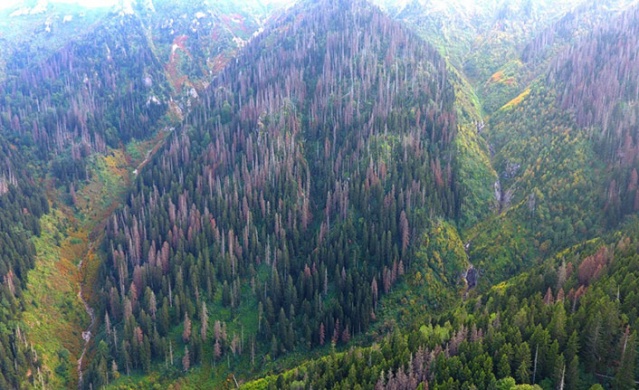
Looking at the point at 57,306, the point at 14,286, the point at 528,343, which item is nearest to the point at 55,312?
the point at 57,306

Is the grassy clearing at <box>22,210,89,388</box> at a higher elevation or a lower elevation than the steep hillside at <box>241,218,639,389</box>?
lower

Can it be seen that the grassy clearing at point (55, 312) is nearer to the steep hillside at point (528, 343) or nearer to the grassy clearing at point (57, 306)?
the grassy clearing at point (57, 306)

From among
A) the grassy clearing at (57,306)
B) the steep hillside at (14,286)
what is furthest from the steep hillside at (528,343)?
the steep hillside at (14,286)

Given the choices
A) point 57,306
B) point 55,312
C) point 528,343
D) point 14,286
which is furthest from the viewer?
point 57,306

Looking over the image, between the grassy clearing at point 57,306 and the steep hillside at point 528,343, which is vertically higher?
the steep hillside at point 528,343

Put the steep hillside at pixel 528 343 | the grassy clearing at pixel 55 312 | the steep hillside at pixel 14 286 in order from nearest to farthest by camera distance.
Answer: the steep hillside at pixel 528 343, the steep hillside at pixel 14 286, the grassy clearing at pixel 55 312

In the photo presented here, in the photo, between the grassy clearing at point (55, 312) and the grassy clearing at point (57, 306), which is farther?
the grassy clearing at point (57, 306)

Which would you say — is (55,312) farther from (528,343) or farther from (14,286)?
(528,343)

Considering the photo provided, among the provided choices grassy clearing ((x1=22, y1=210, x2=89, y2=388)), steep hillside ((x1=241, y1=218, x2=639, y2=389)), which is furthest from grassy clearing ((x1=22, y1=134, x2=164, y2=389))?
steep hillside ((x1=241, y1=218, x2=639, y2=389))

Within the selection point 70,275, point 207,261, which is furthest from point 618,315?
point 70,275

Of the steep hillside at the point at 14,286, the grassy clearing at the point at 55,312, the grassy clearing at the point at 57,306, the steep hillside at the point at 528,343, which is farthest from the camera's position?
the grassy clearing at the point at 57,306

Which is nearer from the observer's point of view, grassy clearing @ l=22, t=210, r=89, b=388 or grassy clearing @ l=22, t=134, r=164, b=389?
grassy clearing @ l=22, t=210, r=89, b=388

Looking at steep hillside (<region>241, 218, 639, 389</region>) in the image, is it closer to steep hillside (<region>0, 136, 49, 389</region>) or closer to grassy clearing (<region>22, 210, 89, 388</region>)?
grassy clearing (<region>22, 210, 89, 388</region>)
